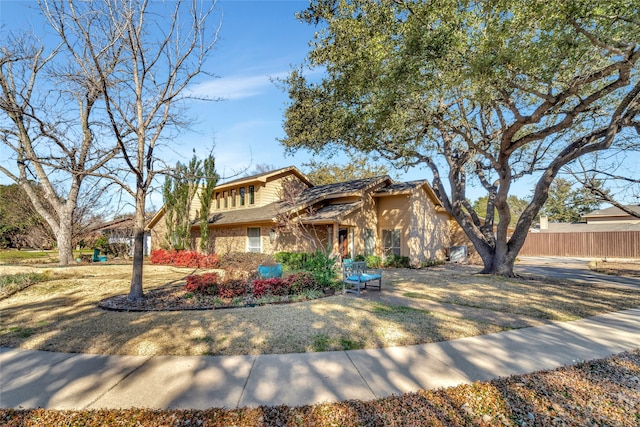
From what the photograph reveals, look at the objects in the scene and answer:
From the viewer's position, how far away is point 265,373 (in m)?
4.04

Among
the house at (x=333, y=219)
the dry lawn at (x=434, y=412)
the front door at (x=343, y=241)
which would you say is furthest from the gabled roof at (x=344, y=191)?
the dry lawn at (x=434, y=412)

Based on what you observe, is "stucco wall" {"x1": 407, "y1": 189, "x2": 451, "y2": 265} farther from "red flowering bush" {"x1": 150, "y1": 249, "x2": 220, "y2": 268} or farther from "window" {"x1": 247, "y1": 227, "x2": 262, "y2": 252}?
"red flowering bush" {"x1": 150, "y1": 249, "x2": 220, "y2": 268}

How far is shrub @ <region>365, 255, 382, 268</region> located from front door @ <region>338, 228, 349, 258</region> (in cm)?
126

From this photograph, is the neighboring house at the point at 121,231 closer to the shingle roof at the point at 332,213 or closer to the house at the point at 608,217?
the shingle roof at the point at 332,213

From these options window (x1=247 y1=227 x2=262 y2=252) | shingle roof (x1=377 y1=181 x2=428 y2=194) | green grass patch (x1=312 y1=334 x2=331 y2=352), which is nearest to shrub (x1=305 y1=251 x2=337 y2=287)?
green grass patch (x1=312 y1=334 x2=331 y2=352)

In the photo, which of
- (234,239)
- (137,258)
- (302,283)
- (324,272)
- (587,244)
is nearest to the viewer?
(137,258)

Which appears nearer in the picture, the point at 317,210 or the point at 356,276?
the point at 356,276

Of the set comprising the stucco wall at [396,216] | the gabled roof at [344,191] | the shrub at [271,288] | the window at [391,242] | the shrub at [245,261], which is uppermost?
the gabled roof at [344,191]

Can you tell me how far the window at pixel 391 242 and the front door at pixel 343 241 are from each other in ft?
9.77

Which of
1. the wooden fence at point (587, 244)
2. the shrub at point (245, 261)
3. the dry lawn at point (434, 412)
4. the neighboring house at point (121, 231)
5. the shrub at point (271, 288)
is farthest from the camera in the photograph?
the wooden fence at point (587, 244)

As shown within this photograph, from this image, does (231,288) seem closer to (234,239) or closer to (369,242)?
(369,242)

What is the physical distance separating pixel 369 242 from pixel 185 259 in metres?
11.0

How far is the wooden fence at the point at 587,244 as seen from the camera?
1050 inches

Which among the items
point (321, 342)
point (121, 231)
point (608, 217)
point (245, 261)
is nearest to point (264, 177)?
point (245, 261)
